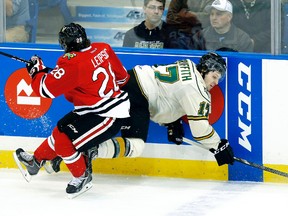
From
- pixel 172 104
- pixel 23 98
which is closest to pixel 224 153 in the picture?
pixel 172 104

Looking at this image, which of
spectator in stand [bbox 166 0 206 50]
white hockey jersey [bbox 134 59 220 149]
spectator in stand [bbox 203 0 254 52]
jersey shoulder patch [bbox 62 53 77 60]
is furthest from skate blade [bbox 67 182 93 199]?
spectator in stand [bbox 203 0 254 52]

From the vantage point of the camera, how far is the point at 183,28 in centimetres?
507

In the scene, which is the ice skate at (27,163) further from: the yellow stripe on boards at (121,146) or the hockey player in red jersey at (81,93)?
the yellow stripe on boards at (121,146)

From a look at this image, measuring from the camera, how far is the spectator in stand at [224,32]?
16.3 ft

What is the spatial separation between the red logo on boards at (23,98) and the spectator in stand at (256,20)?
1171 millimetres

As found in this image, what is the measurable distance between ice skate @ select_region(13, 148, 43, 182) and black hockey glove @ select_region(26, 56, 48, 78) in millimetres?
486

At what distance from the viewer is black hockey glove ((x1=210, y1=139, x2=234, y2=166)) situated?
4828 mm

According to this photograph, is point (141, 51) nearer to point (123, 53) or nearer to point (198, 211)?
point (123, 53)

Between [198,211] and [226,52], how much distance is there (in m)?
1.00

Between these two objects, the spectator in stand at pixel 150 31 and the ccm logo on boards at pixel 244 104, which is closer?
the ccm logo on boards at pixel 244 104

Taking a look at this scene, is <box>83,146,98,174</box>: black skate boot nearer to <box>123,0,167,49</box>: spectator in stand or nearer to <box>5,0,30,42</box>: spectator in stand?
<box>123,0,167,49</box>: spectator in stand

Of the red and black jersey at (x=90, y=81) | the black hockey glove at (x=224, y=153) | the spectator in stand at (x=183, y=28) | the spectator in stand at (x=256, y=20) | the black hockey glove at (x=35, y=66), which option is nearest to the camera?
the red and black jersey at (x=90, y=81)

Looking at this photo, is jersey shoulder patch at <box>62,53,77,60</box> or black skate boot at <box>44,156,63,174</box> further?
black skate boot at <box>44,156,63,174</box>

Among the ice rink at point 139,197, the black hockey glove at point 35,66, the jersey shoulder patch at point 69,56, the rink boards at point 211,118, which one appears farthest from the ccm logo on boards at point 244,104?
the black hockey glove at point 35,66
